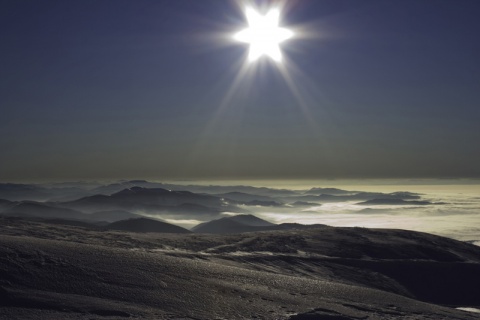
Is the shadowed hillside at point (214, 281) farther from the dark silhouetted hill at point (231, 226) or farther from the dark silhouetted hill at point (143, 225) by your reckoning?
the dark silhouetted hill at point (231, 226)

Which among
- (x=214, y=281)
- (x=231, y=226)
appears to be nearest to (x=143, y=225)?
(x=231, y=226)

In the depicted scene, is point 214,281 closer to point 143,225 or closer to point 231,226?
point 143,225

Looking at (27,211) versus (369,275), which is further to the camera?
(27,211)

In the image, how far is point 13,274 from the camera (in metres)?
20.9

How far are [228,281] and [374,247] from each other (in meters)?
24.5

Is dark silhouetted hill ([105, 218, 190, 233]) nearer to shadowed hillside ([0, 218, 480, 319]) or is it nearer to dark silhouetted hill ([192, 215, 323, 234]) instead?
dark silhouetted hill ([192, 215, 323, 234])

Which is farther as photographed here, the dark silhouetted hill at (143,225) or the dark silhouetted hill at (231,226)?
the dark silhouetted hill at (231,226)

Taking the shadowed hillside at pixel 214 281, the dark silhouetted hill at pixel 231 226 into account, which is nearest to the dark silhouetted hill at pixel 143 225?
the dark silhouetted hill at pixel 231 226

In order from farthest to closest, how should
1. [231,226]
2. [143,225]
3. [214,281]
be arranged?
[231,226]
[143,225]
[214,281]

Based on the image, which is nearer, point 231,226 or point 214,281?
point 214,281

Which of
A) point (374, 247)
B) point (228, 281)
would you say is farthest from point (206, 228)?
point (228, 281)

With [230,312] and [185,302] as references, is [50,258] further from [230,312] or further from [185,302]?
[230,312]

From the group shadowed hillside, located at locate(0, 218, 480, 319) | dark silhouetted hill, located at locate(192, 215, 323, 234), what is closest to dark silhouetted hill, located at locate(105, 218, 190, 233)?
dark silhouetted hill, located at locate(192, 215, 323, 234)

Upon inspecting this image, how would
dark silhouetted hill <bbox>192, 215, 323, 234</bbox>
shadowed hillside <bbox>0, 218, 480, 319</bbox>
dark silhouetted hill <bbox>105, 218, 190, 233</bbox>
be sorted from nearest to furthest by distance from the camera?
1. shadowed hillside <bbox>0, 218, 480, 319</bbox>
2. dark silhouetted hill <bbox>105, 218, 190, 233</bbox>
3. dark silhouetted hill <bbox>192, 215, 323, 234</bbox>
